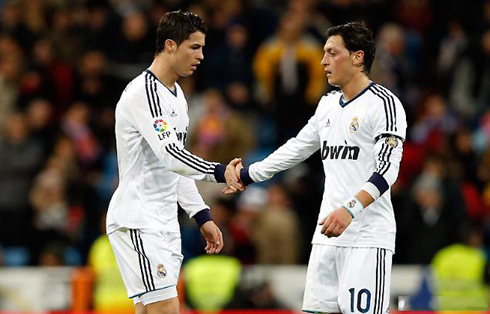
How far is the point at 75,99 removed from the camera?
1452 cm

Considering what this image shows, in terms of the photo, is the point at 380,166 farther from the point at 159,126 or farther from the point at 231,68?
the point at 231,68

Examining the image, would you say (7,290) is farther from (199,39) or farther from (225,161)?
(199,39)

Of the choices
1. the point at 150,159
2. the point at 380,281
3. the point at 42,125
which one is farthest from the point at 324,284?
the point at 42,125

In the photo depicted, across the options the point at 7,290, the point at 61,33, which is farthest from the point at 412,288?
the point at 61,33

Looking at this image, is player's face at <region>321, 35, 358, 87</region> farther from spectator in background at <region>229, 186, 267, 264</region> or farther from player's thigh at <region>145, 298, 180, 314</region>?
spectator in background at <region>229, 186, 267, 264</region>

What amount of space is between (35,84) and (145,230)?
25.8ft

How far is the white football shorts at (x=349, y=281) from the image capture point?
6.65 meters

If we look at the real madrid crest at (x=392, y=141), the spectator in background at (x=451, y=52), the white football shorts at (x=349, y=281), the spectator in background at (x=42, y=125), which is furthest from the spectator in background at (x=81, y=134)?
the real madrid crest at (x=392, y=141)

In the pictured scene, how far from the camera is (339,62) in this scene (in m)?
6.86

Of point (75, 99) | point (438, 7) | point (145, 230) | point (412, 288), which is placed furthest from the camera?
point (438, 7)

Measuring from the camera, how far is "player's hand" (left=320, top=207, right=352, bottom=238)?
6.32 metres

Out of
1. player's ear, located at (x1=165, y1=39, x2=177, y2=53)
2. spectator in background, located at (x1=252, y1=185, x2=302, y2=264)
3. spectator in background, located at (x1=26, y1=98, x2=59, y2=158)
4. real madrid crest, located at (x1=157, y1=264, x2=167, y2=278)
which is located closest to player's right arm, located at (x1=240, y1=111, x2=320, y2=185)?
real madrid crest, located at (x1=157, y1=264, x2=167, y2=278)

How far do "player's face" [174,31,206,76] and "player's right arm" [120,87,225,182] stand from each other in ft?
1.03

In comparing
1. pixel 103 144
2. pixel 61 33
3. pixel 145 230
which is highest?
pixel 61 33
